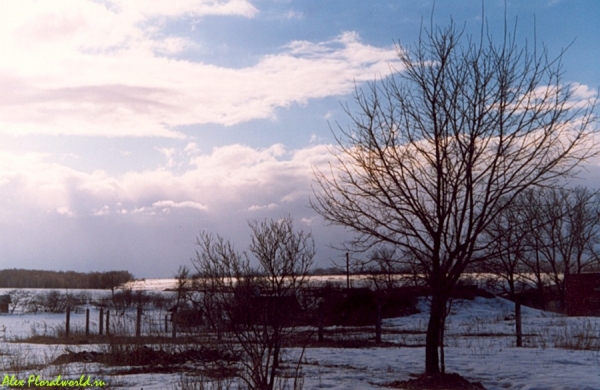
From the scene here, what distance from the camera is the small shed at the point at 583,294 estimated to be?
125 feet

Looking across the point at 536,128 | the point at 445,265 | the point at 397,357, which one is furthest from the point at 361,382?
the point at 536,128

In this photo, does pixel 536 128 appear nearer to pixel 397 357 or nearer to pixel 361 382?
pixel 361 382

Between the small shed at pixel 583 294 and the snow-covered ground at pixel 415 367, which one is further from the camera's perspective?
the small shed at pixel 583 294

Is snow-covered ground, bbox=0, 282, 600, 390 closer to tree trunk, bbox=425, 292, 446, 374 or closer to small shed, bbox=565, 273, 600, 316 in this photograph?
tree trunk, bbox=425, 292, 446, 374

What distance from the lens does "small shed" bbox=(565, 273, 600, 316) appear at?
38.1 meters

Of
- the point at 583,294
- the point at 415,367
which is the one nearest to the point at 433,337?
the point at 415,367

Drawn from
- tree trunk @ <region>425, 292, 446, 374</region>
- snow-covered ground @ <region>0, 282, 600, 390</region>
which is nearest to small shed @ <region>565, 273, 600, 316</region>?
snow-covered ground @ <region>0, 282, 600, 390</region>

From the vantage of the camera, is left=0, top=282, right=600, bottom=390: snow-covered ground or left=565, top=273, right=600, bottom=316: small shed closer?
left=0, top=282, right=600, bottom=390: snow-covered ground

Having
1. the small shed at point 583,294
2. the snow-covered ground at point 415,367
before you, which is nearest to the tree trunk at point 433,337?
the snow-covered ground at point 415,367

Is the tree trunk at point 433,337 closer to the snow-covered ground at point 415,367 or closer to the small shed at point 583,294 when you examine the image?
the snow-covered ground at point 415,367

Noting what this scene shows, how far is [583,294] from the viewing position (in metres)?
38.5

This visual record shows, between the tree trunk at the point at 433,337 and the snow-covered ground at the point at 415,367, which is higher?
the tree trunk at the point at 433,337

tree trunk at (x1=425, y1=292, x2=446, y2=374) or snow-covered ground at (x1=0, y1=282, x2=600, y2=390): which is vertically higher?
tree trunk at (x1=425, y1=292, x2=446, y2=374)

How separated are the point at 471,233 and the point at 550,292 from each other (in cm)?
4574
